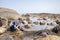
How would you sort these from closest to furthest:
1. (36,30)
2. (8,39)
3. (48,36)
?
(8,39), (48,36), (36,30)

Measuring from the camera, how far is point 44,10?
10.4ft

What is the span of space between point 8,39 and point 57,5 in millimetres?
1431

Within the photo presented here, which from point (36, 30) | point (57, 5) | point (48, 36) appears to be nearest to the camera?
point (48, 36)

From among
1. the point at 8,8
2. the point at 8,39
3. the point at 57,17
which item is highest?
the point at 8,8

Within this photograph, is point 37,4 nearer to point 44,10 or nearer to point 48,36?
point 44,10

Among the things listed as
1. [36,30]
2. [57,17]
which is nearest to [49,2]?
[57,17]

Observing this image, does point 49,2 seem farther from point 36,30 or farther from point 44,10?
point 36,30

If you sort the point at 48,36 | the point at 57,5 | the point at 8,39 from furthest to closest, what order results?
the point at 57,5 → the point at 48,36 → the point at 8,39

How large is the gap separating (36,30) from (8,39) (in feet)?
1.97

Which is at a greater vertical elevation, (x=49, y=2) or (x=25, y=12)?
(x=49, y=2)

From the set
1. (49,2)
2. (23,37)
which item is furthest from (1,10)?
(23,37)

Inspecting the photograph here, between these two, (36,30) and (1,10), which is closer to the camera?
(36,30)

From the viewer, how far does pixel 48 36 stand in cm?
223

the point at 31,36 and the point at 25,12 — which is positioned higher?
the point at 25,12
